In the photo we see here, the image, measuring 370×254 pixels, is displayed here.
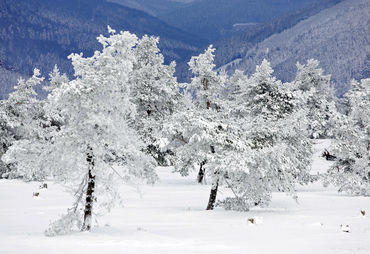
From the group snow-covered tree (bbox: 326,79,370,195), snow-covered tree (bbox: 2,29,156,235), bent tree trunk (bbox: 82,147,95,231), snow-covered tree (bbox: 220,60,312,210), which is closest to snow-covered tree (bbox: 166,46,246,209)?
snow-covered tree (bbox: 220,60,312,210)

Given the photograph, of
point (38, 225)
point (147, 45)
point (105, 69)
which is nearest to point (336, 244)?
point (105, 69)

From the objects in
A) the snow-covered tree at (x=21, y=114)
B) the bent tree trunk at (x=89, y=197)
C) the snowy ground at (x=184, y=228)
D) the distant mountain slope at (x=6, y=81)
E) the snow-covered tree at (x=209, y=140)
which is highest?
the distant mountain slope at (x=6, y=81)

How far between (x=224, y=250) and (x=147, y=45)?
95.4ft

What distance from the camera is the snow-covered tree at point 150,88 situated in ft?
116

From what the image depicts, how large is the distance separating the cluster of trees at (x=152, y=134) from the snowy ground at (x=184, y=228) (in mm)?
1267

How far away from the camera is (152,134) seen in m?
22.1

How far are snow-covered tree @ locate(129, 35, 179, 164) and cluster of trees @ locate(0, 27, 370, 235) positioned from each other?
0.09 meters

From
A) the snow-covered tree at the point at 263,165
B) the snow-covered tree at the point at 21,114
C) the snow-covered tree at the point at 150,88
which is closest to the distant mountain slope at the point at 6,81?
the snow-covered tree at the point at 21,114

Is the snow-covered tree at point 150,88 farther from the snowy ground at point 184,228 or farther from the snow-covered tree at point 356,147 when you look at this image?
the snow-covered tree at point 356,147

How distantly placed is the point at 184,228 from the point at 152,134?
287 inches

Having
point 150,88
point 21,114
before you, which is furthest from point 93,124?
point 21,114

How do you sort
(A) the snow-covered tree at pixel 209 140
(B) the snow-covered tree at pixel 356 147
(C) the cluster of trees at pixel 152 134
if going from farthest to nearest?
1. (B) the snow-covered tree at pixel 356 147
2. (A) the snow-covered tree at pixel 209 140
3. (C) the cluster of trees at pixel 152 134

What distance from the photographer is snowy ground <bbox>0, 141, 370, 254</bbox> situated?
36.2 feet

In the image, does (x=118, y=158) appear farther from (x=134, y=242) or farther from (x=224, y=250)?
(x=224, y=250)
